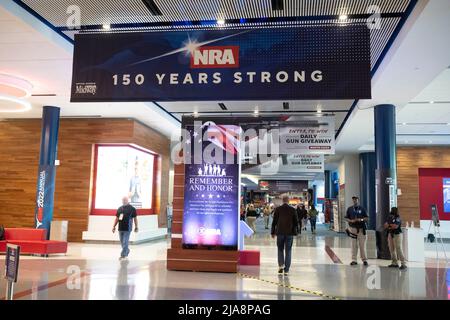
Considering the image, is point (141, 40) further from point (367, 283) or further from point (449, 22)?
point (367, 283)

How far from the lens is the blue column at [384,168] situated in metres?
10.1

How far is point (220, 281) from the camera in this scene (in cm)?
678

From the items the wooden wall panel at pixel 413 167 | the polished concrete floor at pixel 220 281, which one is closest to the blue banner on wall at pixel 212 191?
the polished concrete floor at pixel 220 281

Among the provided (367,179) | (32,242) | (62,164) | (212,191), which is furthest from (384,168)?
(62,164)

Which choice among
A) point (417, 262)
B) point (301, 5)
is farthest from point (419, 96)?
point (301, 5)

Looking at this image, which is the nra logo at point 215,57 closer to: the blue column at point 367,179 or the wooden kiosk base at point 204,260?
the wooden kiosk base at point 204,260

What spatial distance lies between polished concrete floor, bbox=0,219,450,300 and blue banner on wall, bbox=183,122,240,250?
0.66 meters

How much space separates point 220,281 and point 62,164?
27.8 ft

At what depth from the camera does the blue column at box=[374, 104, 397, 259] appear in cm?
1012

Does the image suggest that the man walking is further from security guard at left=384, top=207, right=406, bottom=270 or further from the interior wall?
the interior wall

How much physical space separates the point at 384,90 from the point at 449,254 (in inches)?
243

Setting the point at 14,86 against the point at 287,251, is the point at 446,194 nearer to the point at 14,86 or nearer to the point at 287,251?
the point at 287,251

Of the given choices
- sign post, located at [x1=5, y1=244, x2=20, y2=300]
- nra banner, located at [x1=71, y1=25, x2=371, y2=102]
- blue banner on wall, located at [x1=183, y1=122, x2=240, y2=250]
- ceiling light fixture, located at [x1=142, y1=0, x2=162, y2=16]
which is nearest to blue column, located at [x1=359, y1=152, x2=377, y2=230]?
blue banner on wall, located at [x1=183, y1=122, x2=240, y2=250]

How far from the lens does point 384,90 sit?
902 centimetres
